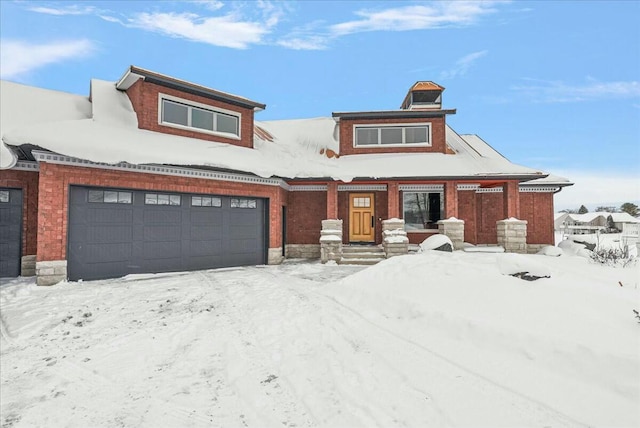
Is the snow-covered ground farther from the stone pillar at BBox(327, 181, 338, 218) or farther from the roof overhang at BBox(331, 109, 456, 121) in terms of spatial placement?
the roof overhang at BBox(331, 109, 456, 121)

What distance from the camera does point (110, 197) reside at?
364 inches

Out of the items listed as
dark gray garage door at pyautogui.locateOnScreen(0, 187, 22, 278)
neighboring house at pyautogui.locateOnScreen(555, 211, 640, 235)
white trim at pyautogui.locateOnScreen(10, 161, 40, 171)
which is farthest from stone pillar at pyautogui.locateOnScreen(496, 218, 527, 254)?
neighboring house at pyautogui.locateOnScreen(555, 211, 640, 235)

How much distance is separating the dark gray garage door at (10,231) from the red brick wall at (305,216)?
934cm

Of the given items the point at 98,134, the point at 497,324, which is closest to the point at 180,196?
the point at 98,134

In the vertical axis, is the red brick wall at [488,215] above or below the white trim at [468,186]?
below

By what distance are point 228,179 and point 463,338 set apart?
941 cm

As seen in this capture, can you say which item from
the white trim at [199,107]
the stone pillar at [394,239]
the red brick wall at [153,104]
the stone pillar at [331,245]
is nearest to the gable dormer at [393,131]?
the stone pillar at [394,239]

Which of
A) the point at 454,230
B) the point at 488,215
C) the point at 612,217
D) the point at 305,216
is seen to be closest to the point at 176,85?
the point at 305,216

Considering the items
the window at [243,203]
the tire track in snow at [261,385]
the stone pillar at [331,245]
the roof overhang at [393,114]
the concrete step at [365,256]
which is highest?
the roof overhang at [393,114]

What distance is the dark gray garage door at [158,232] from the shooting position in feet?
28.9

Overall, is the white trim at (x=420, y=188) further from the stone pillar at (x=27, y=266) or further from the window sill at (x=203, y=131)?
the stone pillar at (x=27, y=266)

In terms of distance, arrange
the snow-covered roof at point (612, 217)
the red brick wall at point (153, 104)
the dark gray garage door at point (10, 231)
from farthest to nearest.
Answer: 1. the snow-covered roof at point (612, 217)
2. the red brick wall at point (153, 104)
3. the dark gray garage door at point (10, 231)

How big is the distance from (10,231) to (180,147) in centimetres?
553

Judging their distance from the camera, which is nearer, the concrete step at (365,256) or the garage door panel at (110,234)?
the garage door panel at (110,234)
